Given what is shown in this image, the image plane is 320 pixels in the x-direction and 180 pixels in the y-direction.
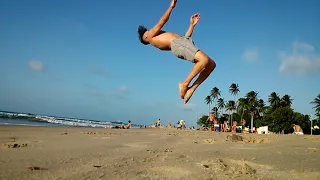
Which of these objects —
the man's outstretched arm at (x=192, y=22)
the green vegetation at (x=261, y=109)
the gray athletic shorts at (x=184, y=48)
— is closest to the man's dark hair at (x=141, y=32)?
the gray athletic shorts at (x=184, y=48)

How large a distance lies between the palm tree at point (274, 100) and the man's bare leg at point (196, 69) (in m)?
95.9

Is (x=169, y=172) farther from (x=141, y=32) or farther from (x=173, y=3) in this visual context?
(x=173, y=3)

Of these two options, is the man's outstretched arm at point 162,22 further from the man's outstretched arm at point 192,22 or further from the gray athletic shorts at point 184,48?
Result: the man's outstretched arm at point 192,22

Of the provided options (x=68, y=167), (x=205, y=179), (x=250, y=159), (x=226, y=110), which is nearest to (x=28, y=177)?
(x=68, y=167)

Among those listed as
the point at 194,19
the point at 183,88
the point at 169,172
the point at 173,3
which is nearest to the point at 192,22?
the point at 194,19

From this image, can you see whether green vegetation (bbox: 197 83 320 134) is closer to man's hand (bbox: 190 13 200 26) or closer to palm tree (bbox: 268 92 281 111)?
palm tree (bbox: 268 92 281 111)

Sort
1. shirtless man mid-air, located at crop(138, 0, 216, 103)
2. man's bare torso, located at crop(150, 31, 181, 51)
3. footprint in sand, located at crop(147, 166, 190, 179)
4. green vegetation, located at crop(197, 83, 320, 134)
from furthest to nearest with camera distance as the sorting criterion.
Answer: green vegetation, located at crop(197, 83, 320, 134)
man's bare torso, located at crop(150, 31, 181, 51)
shirtless man mid-air, located at crop(138, 0, 216, 103)
footprint in sand, located at crop(147, 166, 190, 179)

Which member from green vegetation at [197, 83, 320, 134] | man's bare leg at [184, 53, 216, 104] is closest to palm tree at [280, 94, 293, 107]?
green vegetation at [197, 83, 320, 134]

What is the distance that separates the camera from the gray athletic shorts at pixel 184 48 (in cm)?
503

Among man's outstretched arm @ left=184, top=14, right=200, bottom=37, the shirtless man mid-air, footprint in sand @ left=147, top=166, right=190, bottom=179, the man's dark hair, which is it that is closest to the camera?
footprint in sand @ left=147, top=166, right=190, bottom=179

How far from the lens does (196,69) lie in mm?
5043

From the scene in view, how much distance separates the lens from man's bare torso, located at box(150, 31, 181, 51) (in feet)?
17.0

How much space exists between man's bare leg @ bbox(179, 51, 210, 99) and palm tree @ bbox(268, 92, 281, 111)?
9594 cm

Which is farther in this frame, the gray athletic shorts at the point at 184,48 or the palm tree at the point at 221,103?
the palm tree at the point at 221,103
